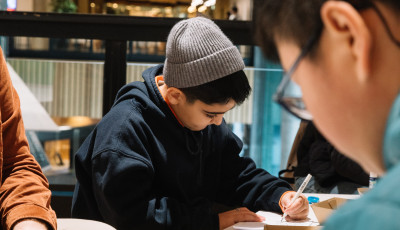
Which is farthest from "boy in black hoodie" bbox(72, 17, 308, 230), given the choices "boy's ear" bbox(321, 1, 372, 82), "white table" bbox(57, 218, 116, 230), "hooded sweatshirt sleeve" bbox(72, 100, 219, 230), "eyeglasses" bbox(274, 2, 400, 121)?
"boy's ear" bbox(321, 1, 372, 82)

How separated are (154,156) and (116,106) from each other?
0.71ft

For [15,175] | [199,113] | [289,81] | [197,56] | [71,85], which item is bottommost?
[71,85]

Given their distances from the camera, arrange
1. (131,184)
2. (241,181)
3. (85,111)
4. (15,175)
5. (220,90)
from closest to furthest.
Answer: (15,175) → (131,184) → (220,90) → (241,181) → (85,111)

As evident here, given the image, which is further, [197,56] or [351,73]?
[197,56]

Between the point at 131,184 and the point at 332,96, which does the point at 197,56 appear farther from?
the point at 332,96

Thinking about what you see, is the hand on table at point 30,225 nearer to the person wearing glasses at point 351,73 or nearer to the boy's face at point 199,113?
the boy's face at point 199,113

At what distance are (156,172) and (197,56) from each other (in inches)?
16.7

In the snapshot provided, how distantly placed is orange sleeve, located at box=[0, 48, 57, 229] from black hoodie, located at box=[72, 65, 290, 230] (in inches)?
8.2

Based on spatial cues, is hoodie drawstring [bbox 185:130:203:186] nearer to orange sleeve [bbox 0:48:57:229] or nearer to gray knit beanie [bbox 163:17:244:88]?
gray knit beanie [bbox 163:17:244:88]

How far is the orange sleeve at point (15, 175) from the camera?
1.42m

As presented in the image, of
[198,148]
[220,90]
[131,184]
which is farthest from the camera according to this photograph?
[198,148]

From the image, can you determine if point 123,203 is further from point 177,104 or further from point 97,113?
point 97,113

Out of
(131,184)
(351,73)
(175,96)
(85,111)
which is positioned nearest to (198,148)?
(175,96)

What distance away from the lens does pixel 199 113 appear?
1.81 meters
